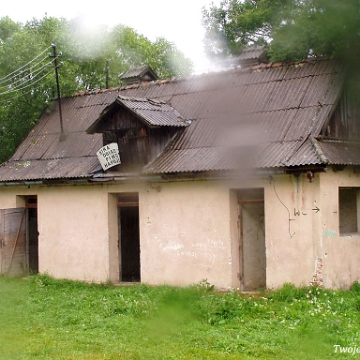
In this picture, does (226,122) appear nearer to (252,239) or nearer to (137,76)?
(252,239)

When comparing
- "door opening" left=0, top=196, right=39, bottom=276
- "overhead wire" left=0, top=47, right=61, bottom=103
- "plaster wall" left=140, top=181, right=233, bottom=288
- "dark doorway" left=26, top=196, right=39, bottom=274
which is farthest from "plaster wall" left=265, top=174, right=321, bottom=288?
"overhead wire" left=0, top=47, right=61, bottom=103

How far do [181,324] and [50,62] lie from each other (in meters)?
11.2

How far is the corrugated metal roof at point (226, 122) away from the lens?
13250mm

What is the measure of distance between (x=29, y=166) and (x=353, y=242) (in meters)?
9.19

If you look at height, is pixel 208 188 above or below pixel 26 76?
below

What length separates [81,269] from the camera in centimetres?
1605

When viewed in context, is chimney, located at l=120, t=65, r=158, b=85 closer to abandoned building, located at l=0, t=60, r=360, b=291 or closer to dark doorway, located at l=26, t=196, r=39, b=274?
abandoned building, located at l=0, t=60, r=360, b=291

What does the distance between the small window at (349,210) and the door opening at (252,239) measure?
1.80 metres

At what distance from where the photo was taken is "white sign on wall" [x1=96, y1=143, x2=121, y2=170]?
606 inches

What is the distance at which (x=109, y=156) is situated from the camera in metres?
15.4

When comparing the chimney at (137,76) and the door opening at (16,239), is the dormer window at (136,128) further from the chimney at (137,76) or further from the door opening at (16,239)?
the chimney at (137,76)

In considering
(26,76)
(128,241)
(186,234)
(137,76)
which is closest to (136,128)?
(186,234)

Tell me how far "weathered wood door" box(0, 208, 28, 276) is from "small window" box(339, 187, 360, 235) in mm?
8790

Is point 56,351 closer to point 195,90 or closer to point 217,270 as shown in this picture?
point 217,270
